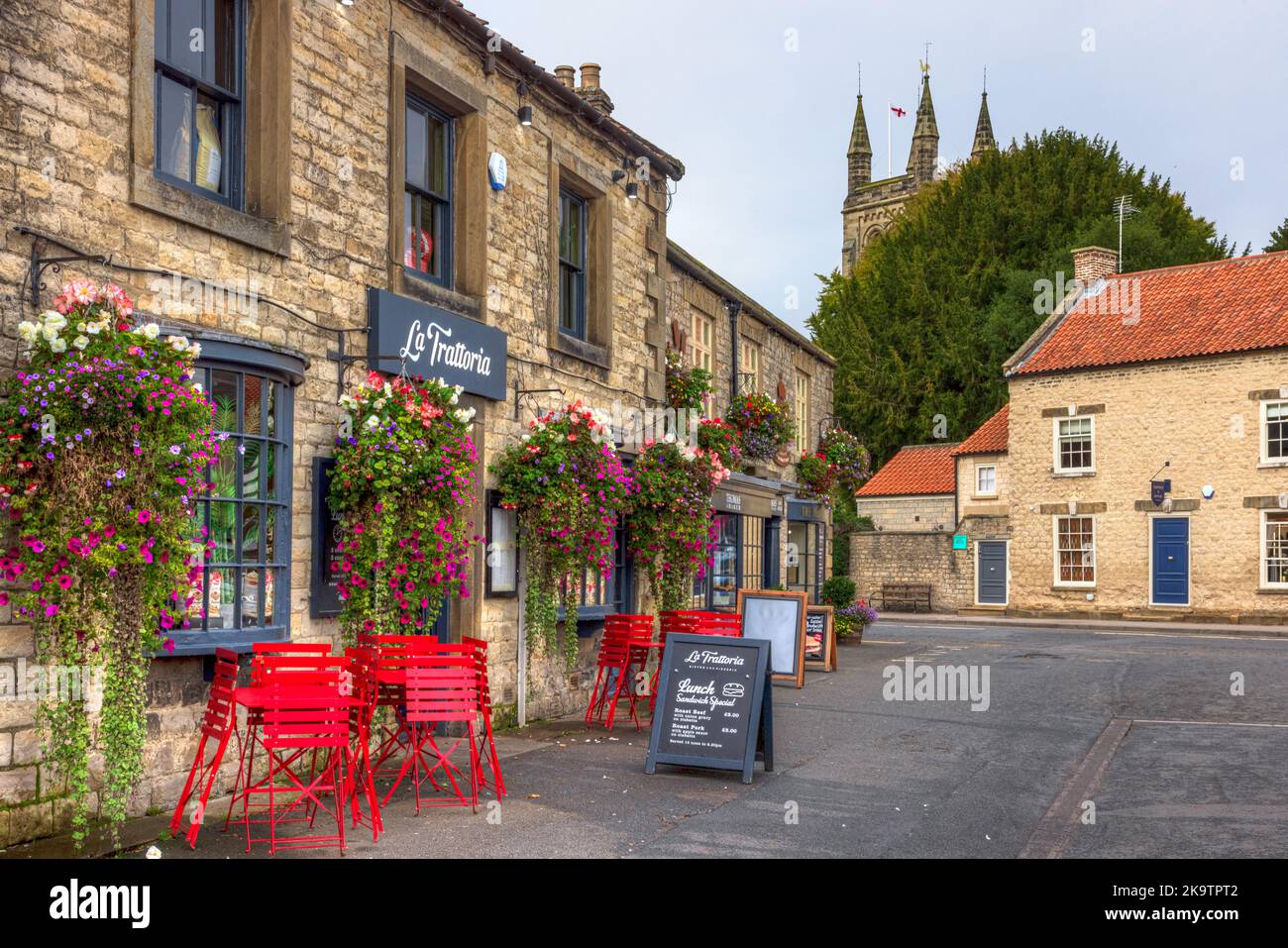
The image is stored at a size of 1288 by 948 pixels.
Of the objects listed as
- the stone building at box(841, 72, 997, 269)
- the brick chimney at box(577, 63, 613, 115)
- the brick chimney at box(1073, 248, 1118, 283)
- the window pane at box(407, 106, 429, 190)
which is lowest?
the window pane at box(407, 106, 429, 190)

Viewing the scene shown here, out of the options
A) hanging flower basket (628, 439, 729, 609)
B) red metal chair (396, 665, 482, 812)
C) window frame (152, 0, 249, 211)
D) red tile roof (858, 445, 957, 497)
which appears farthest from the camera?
red tile roof (858, 445, 957, 497)

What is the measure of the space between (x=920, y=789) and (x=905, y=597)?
30.0m

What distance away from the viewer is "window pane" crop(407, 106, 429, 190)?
1070cm

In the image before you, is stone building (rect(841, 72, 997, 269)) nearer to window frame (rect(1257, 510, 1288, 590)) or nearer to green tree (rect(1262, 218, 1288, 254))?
green tree (rect(1262, 218, 1288, 254))

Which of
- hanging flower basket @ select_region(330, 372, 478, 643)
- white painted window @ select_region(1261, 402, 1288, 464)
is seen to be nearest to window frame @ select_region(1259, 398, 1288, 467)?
white painted window @ select_region(1261, 402, 1288, 464)

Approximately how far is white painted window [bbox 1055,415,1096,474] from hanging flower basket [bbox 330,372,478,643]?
27.7m

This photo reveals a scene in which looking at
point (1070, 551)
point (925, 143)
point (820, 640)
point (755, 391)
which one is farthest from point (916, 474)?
point (925, 143)

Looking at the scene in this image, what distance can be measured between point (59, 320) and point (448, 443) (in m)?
3.21

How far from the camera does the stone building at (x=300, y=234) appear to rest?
273 inches

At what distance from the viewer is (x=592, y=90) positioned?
1551cm

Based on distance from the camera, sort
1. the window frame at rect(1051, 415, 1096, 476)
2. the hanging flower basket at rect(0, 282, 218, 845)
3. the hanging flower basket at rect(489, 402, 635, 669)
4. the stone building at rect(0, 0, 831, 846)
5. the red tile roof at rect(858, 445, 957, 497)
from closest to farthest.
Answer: the hanging flower basket at rect(0, 282, 218, 845) < the stone building at rect(0, 0, 831, 846) < the hanging flower basket at rect(489, 402, 635, 669) < the window frame at rect(1051, 415, 1096, 476) < the red tile roof at rect(858, 445, 957, 497)

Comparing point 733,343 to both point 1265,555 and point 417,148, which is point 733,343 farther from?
point 1265,555

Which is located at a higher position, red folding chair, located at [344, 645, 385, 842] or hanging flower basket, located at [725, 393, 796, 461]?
hanging flower basket, located at [725, 393, 796, 461]

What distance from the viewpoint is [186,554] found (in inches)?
272
